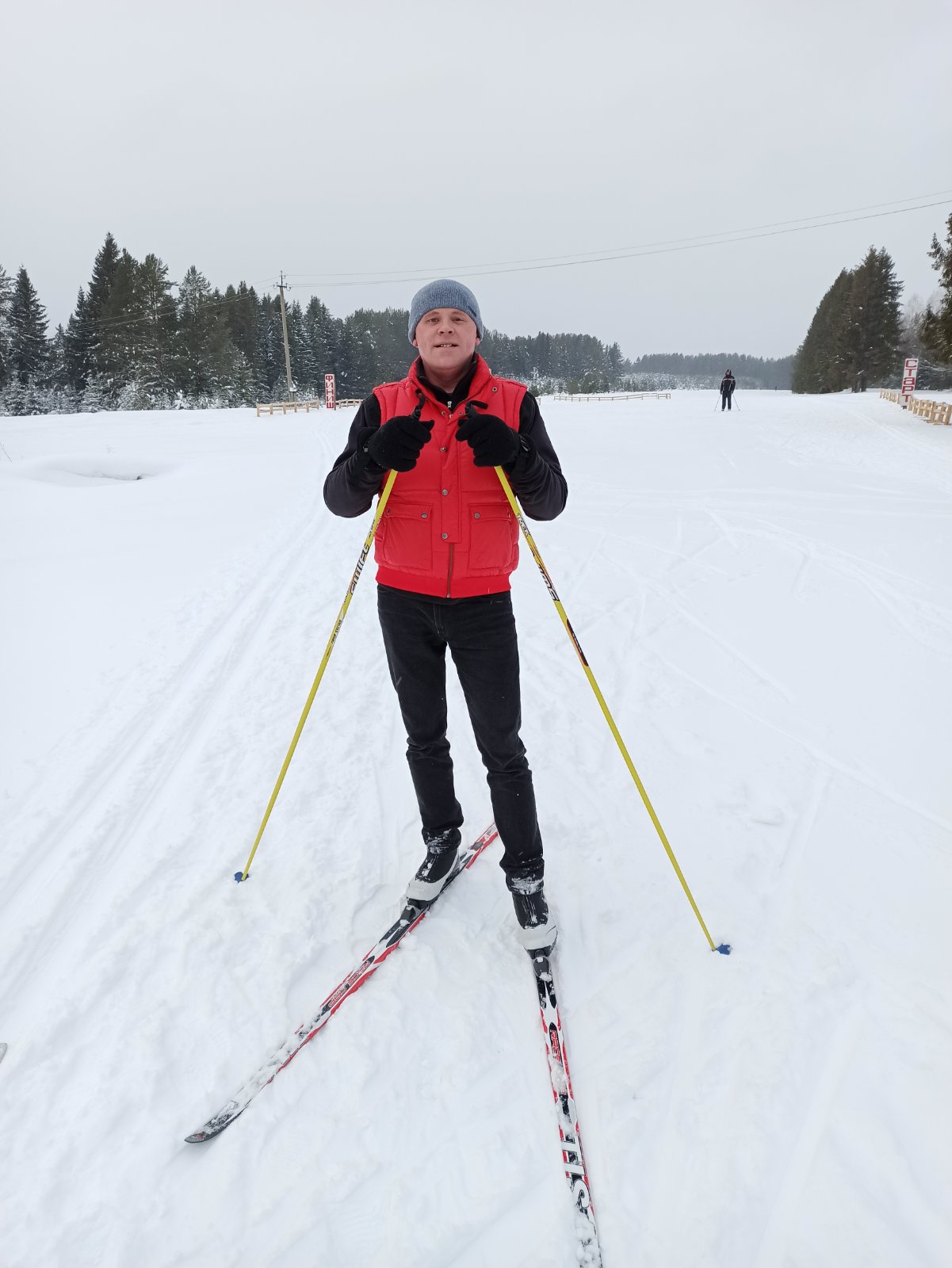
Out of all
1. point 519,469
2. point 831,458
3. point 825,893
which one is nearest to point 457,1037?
point 825,893

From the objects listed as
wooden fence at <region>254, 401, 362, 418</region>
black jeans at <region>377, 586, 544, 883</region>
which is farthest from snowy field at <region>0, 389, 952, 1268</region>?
wooden fence at <region>254, 401, 362, 418</region>

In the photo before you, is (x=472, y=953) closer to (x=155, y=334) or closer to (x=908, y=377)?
(x=908, y=377)

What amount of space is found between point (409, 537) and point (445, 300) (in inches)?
32.1

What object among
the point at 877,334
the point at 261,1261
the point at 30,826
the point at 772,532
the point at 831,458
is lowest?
the point at 261,1261

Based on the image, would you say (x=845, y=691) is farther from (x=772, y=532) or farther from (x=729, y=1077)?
(x=772, y=532)

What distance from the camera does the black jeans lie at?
2.32 metres

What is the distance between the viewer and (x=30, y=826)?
3047 millimetres

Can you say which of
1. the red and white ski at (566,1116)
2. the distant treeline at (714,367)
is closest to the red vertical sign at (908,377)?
Result: the red and white ski at (566,1116)

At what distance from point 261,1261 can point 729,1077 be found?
1.40 m

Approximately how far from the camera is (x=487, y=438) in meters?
2.00

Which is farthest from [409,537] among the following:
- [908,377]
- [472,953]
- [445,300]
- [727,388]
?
[908,377]

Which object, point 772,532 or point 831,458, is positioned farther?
point 831,458

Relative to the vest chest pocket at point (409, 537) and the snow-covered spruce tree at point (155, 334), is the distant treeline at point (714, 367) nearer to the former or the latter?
the snow-covered spruce tree at point (155, 334)

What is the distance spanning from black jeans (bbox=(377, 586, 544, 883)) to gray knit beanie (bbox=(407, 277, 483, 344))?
97 cm
